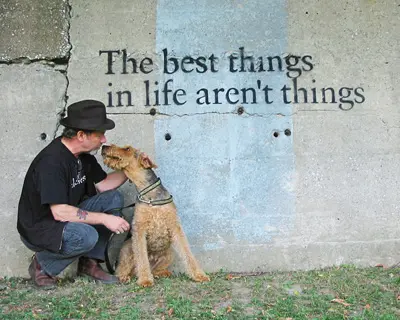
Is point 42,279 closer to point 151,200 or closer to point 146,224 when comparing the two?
point 146,224

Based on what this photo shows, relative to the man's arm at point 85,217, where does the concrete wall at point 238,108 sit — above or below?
above

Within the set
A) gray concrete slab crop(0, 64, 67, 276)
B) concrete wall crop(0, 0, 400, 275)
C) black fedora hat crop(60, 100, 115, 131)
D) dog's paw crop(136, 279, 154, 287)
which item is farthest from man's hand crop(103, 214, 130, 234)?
gray concrete slab crop(0, 64, 67, 276)

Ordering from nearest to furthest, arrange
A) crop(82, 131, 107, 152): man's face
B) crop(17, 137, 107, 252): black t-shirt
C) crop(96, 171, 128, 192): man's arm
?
crop(17, 137, 107, 252): black t-shirt < crop(82, 131, 107, 152): man's face < crop(96, 171, 128, 192): man's arm

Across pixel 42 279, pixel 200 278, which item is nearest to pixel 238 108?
pixel 200 278

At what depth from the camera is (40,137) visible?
495 centimetres

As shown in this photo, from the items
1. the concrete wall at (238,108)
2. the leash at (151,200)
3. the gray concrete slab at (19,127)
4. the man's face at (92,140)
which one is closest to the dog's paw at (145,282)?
A: the leash at (151,200)

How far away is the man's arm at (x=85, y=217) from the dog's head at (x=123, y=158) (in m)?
0.45

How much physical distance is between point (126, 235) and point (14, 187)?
108 centimetres

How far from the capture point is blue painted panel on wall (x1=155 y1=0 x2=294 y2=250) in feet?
16.0

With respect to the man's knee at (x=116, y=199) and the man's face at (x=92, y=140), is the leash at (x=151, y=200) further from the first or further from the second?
the man's face at (x=92, y=140)

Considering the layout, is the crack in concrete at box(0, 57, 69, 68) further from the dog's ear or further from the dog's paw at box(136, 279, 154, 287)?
the dog's paw at box(136, 279, 154, 287)

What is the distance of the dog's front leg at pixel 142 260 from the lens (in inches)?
164

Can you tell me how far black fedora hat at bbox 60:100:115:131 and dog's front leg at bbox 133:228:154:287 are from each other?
34.3 inches

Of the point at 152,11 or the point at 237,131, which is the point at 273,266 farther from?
the point at 152,11
